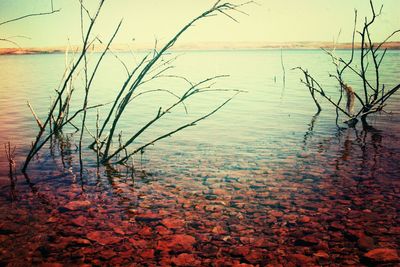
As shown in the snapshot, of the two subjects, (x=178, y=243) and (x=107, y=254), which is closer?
(x=107, y=254)

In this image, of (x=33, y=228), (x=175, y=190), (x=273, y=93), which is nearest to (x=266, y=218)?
(x=175, y=190)

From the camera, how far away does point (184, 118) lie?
48.0ft

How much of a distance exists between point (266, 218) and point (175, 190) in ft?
6.27

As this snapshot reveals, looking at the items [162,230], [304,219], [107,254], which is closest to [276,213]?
[304,219]

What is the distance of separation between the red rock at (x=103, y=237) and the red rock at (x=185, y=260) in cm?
93

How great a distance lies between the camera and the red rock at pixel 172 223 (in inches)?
198

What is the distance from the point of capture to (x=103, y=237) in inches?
186

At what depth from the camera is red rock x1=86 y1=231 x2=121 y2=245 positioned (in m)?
4.61

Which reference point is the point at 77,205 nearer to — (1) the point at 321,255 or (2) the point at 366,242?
(1) the point at 321,255

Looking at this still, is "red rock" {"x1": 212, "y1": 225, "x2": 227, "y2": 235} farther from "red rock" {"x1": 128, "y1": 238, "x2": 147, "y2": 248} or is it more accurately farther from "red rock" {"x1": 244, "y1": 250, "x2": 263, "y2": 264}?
"red rock" {"x1": 128, "y1": 238, "x2": 147, "y2": 248}

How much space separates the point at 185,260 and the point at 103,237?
50.9 inches

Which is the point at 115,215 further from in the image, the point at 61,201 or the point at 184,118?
the point at 184,118

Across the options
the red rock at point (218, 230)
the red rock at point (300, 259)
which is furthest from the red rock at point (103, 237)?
the red rock at point (300, 259)

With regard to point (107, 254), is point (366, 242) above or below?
above
